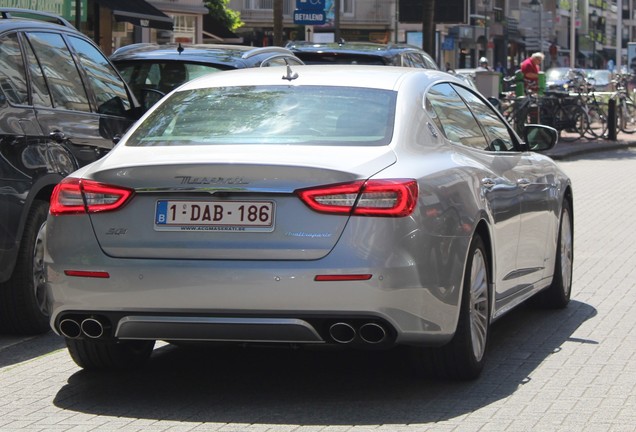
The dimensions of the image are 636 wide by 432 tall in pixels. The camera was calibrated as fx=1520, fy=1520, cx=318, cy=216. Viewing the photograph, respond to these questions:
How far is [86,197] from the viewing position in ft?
20.6

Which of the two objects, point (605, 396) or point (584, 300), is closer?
point (605, 396)

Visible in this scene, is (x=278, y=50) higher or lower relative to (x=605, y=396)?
higher

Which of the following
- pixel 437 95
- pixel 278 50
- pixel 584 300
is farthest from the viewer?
pixel 278 50

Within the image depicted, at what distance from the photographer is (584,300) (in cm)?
962

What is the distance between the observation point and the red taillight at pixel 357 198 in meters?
5.95

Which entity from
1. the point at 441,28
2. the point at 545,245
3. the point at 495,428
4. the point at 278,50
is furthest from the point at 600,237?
the point at 441,28

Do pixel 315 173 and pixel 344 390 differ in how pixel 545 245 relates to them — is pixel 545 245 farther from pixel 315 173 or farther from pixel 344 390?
pixel 315 173

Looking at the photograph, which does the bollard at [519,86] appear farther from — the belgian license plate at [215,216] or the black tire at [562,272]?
the belgian license plate at [215,216]

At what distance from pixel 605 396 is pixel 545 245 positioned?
2149mm

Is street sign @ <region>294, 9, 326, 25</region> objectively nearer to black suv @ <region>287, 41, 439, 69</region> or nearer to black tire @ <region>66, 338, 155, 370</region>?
black suv @ <region>287, 41, 439, 69</region>

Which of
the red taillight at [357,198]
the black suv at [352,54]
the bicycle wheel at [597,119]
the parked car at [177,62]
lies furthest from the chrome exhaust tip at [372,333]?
the bicycle wheel at [597,119]

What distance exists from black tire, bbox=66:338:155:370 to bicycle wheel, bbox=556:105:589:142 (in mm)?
24617

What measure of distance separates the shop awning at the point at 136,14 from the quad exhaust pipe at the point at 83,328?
23375 millimetres

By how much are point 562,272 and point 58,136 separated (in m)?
3.09
